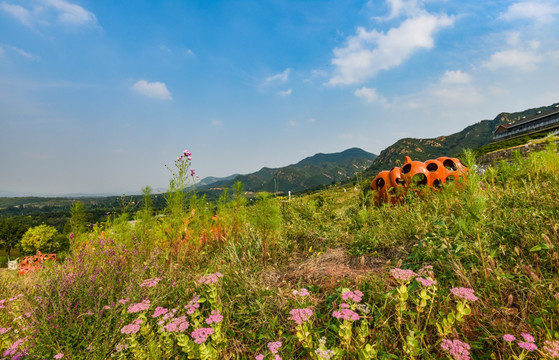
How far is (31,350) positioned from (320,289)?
2.52 meters

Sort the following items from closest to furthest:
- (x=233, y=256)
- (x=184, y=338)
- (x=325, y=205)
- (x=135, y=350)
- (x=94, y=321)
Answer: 1. (x=184, y=338)
2. (x=135, y=350)
3. (x=94, y=321)
4. (x=233, y=256)
5. (x=325, y=205)

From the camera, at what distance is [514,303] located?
6.10 ft

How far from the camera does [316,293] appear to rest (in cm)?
240

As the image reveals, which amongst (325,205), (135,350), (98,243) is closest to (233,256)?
(135,350)

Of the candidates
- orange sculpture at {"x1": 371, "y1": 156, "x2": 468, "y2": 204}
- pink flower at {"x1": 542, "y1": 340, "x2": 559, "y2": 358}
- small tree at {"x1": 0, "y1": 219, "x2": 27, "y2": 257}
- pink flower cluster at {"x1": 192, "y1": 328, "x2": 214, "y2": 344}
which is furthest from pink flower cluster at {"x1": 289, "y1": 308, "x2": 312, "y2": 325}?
small tree at {"x1": 0, "y1": 219, "x2": 27, "y2": 257}

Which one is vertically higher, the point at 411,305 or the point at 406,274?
the point at 406,274

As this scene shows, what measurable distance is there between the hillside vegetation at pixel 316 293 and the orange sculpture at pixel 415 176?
1.44m

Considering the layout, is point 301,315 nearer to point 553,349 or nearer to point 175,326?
point 175,326

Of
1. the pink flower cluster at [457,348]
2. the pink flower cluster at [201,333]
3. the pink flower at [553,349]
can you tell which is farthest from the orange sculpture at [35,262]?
Answer: the pink flower at [553,349]

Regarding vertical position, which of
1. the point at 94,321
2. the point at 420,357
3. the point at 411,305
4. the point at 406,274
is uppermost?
the point at 406,274

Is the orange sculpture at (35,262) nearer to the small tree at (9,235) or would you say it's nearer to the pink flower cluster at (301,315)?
the pink flower cluster at (301,315)

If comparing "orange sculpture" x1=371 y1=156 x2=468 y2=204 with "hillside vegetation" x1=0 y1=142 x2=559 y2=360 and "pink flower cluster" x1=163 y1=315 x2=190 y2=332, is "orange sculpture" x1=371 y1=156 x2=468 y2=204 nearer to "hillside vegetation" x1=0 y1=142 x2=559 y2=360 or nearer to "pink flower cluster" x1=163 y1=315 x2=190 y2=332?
"hillside vegetation" x1=0 y1=142 x2=559 y2=360

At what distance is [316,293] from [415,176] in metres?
4.43

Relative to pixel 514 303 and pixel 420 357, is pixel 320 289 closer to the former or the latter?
pixel 420 357
